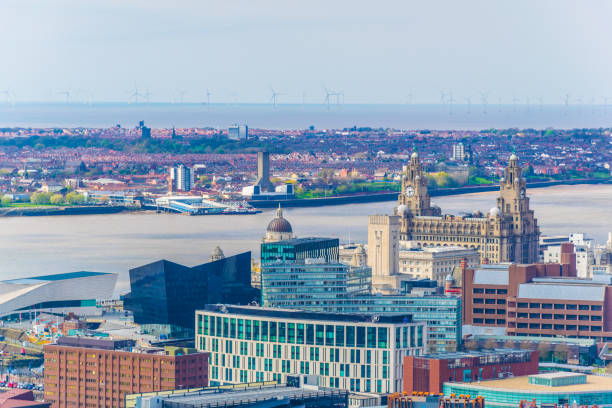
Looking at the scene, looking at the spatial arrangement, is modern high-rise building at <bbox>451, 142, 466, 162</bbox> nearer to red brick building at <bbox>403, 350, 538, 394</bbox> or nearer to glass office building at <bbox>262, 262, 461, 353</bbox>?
glass office building at <bbox>262, 262, 461, 353</bbox>

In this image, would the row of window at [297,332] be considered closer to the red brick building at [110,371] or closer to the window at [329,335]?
the window at [329,335]

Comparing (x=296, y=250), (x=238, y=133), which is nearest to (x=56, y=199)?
(x=296, y=250)

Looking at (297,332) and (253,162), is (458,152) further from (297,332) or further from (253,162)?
(297,332)

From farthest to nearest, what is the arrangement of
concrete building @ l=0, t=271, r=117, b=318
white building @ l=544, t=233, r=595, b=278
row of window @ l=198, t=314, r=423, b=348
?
white building @ l=544, t=233, r=595, b=278 < concrete building @ l=0, t=271, r=117, b=318 < row of window @ l=198, t=314, r=423, b=348

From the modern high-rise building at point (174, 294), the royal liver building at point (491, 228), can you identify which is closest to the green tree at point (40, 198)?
the royal liver building at point (491, 228)

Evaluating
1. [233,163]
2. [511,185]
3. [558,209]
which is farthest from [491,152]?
[511,185]

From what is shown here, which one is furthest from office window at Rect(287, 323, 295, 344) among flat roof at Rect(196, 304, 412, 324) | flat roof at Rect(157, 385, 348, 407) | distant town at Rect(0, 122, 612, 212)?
distant town at Rect(0, 122, 612, 212)
